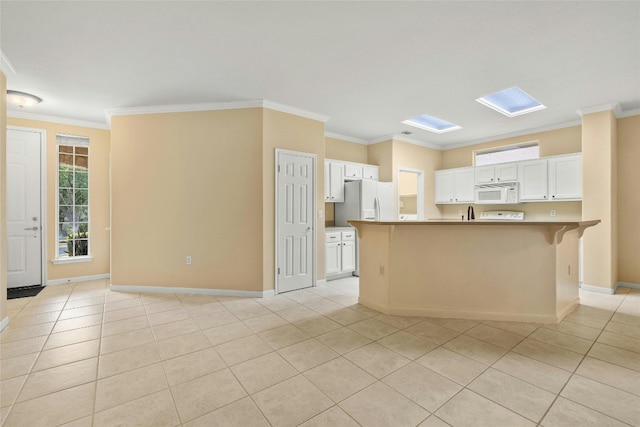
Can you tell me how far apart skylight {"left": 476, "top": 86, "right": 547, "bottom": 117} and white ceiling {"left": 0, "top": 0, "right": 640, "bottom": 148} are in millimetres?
159

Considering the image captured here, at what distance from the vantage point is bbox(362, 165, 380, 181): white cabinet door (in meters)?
5.88

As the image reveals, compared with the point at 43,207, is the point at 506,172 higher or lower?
higher

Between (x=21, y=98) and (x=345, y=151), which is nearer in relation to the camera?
(x=21, y=98)

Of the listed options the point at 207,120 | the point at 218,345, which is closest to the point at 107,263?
the point at 207,120

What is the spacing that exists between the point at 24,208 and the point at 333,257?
4.83 m

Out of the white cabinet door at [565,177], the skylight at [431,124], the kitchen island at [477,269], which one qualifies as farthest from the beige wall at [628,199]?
the skylight at [431,124]

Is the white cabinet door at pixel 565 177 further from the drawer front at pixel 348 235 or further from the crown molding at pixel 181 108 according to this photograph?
the crown molding at pixel 181 108

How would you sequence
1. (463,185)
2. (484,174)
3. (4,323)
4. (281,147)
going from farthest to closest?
(463,185)
(484,174)
(281,147)
(4,323)

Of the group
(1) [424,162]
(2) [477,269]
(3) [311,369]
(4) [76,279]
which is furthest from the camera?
(1) [424,162]

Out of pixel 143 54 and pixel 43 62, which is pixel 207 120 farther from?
pixel 43 62

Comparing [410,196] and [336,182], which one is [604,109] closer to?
[410,196]

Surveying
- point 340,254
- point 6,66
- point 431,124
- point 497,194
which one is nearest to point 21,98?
point 6,66

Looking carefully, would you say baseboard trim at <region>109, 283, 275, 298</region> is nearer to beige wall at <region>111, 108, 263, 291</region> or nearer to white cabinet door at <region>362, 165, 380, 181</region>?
beige wall at <region>111, 108, 263, 291</region>

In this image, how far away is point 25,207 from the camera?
4477 millimetres
